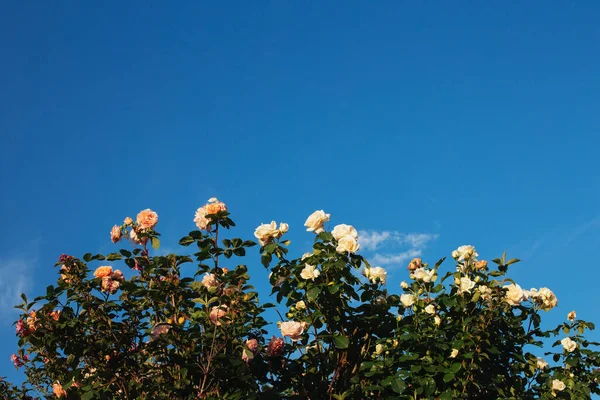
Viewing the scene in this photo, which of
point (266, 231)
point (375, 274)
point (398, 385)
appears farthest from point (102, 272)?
point (398, 385)

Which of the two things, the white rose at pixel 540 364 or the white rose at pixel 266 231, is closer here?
the white rose at pixel 266 231

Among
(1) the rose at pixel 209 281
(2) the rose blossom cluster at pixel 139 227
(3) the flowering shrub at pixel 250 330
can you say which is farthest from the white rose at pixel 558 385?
(2) the rose blossom cluster at pixel 139 227

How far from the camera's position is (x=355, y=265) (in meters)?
4.21

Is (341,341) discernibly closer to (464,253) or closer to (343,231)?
(343,231)

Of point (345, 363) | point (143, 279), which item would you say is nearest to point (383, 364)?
point (345, 363)

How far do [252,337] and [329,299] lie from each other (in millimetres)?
687

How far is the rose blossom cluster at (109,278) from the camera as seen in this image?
4.47 metres

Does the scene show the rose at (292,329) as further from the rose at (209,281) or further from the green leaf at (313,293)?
the rose at (209,281)

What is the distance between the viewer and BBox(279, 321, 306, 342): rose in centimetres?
423

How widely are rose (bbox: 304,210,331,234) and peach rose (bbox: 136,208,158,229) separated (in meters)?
1.15

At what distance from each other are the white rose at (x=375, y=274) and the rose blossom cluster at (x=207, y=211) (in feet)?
3.78

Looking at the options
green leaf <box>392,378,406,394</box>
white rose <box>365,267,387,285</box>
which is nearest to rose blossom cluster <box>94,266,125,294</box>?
white rose <box>365,267,387,285</box>

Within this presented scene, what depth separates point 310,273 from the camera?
414cm

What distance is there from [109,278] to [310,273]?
1529mm
